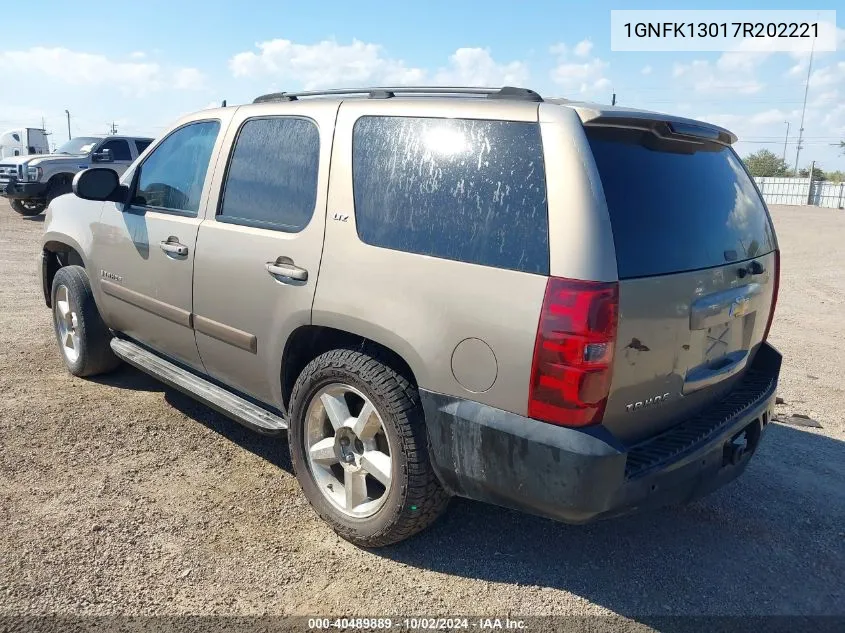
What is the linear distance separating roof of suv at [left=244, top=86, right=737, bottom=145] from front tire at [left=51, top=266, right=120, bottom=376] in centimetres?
238

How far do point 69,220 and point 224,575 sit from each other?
313 centimetres

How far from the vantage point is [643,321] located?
231 centimetres

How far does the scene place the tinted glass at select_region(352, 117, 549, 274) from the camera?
2334mm

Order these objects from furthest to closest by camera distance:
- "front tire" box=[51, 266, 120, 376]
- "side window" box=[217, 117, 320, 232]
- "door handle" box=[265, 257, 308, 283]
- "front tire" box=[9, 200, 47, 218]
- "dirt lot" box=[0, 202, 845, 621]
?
"front tire" box=[9, 200, 47, 218]
"front tire" box=[51, 266, 120, 376]
"side window" box=[217, 117, 320, 232]
"door handle" box=[265, 257, 308, 283]
"dirt lot" box=[0, 202, 845, 621]

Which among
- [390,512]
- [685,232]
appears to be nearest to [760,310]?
[685,232]

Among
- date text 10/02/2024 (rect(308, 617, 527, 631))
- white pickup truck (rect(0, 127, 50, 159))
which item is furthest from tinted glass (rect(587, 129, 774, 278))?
white pickup truck (rect(0, 127, 50, 159))

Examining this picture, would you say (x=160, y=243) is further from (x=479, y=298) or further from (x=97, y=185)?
(x=479, y=298)

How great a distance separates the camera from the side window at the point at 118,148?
52.5 feet

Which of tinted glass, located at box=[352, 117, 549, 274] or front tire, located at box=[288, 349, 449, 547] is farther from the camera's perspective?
front tire, located at box=[288, 349, 449, 547]

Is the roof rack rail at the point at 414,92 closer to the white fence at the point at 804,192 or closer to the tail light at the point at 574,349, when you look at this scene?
the tail light at the point at 574,349

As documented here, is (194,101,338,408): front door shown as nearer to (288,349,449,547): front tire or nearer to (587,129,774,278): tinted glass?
(288,349,449,547): front tire

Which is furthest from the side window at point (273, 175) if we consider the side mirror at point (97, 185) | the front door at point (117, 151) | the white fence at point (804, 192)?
the white fence at point (804, 192)

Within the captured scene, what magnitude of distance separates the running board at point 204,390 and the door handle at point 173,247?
0.72 m

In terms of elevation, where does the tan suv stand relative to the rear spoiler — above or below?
below
